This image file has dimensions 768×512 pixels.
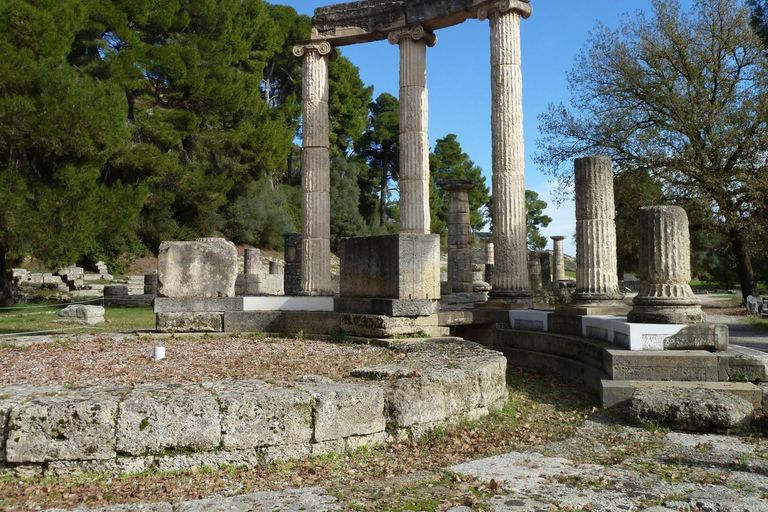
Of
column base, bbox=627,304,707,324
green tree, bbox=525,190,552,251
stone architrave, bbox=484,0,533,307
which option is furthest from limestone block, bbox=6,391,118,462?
green tree, bbox=525,190,552,251

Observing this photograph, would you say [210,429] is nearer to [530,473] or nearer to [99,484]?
[99,484]

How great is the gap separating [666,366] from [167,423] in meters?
5.04

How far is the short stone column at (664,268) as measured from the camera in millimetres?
6973

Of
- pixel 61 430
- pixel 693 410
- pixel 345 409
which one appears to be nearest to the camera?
pixel 61 430

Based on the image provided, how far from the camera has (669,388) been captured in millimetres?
5965

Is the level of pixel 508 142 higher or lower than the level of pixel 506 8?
lower

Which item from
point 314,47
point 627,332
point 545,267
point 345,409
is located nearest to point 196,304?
point 345,409

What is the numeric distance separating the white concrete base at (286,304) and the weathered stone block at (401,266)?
4.58 ft

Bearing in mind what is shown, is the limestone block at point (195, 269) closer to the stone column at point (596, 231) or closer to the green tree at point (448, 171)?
the stone column at point (596, 231)

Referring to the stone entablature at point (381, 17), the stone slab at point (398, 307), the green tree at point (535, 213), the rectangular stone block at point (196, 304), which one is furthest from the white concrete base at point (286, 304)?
the green tree at point (535, 213)

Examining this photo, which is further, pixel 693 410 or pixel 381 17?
pixel 381 17

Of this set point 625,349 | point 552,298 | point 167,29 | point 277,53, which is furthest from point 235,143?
point 625,349

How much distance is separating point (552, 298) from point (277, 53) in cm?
3121

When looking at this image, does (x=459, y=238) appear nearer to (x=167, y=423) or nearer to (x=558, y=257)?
(x=558, y=257)
